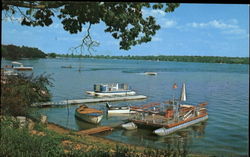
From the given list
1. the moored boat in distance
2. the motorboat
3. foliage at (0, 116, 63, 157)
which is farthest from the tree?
the moored boat in distance

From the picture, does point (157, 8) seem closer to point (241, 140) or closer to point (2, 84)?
point (2, 84)

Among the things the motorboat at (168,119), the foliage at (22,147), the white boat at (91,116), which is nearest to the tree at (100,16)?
the foliage at (22,147)

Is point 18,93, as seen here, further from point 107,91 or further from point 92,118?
point 107,91

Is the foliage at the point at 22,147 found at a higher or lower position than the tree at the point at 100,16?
lower

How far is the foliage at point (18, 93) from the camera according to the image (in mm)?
6918

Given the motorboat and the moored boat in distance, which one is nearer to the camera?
the motorboat

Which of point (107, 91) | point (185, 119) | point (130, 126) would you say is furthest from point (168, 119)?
point (107, 91)

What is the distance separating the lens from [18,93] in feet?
24.5

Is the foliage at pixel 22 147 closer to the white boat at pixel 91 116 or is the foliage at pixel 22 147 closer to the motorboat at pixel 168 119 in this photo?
the motorboat at pixel 168 119

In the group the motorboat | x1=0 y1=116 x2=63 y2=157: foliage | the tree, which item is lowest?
the motorboat

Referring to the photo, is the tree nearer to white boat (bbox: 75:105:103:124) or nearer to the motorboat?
the motorboat

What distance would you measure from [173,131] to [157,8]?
306 inches

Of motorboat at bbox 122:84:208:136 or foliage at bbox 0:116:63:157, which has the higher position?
foliage at bbox 0:116:63:157

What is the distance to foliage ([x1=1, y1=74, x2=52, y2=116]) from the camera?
6918 millimetres
